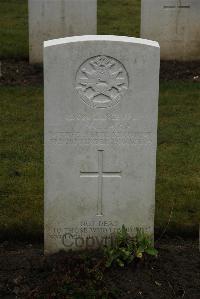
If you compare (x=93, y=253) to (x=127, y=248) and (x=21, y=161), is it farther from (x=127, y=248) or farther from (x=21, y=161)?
(x=21, y=161)

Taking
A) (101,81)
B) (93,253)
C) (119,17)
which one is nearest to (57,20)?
(119,17)

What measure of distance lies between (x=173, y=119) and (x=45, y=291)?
4.47 meters

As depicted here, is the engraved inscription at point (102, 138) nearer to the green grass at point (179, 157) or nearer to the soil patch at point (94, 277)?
the soil patch at point (94, 277)

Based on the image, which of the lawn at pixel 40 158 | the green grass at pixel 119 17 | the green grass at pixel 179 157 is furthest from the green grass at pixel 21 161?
the green grass at pixel 119 17

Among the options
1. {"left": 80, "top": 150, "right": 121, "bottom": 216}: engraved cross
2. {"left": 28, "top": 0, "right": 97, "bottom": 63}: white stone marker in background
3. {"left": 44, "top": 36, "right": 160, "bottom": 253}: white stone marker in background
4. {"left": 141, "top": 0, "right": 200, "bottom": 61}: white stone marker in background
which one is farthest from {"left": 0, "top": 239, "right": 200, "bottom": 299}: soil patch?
{"left": 141, "top": 0, "right": 200, "bottom": 61}: white stone marker in background

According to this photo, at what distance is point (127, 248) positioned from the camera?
5168 mm

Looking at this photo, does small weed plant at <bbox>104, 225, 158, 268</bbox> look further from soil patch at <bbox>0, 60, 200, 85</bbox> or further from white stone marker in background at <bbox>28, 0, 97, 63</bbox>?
white stone marker in background at <bbox>28, 0, 97, 63</bbox>

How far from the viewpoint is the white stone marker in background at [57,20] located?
11.2 metres

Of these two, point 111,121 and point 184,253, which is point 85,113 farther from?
point 184,253

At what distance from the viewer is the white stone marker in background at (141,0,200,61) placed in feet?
37.0

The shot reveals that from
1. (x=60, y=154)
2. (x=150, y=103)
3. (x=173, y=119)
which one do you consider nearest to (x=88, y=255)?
(x=60, y=154)

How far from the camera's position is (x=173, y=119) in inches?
354

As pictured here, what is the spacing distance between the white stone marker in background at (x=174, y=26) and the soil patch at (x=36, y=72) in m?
0.18

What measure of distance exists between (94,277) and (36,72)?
6.39 meters
